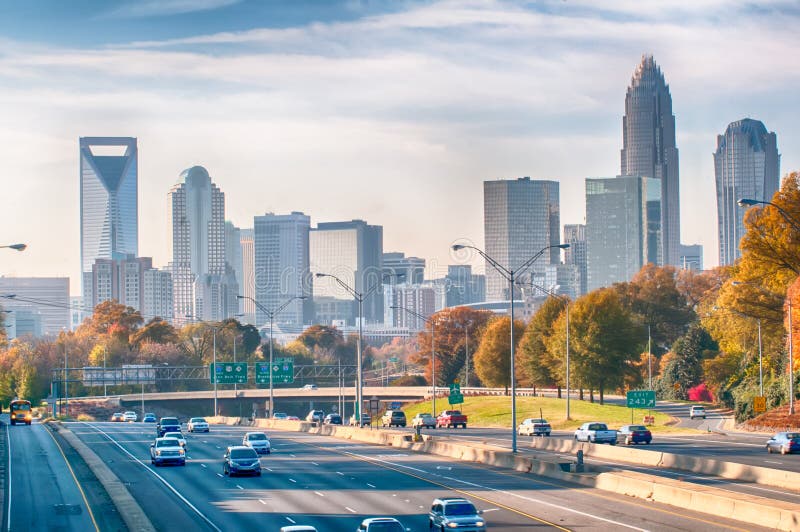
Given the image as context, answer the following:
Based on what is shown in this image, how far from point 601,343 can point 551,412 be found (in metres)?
8.77

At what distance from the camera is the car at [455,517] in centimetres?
3781

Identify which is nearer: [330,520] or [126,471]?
[330,520]

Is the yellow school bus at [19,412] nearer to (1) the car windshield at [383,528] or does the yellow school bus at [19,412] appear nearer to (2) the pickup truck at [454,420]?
(2) the pickup truck at [454,420]


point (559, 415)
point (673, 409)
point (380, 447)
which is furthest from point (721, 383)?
point (380, 447)

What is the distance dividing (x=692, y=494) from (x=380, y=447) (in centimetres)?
3915

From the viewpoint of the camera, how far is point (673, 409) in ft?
411

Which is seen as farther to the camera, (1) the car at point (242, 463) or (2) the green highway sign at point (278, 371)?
(2) the green highway sign at point (278, 371)

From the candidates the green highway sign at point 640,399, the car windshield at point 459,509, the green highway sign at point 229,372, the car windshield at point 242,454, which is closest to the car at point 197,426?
the green highway sign at point 229,372

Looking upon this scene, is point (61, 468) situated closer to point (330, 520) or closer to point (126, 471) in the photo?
point (126, 471)

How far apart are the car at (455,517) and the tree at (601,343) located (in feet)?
A: 271

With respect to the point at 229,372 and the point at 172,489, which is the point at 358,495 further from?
the point at 229,372

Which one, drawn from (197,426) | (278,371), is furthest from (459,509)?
(278,371)

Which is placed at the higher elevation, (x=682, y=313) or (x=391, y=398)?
(x=682, y=313)

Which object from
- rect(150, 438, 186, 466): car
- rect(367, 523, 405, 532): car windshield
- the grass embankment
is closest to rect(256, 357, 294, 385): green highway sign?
the grass embankment
